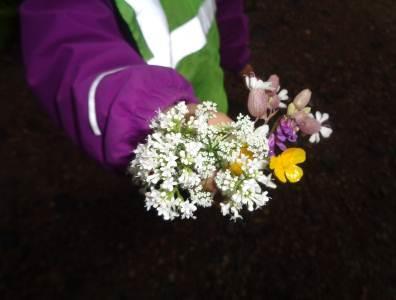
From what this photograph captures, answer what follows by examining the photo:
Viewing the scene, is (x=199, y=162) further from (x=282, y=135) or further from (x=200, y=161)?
(x=282, y=135)

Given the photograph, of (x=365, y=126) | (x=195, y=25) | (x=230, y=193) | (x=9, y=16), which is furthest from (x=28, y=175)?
(x=365, y=126)

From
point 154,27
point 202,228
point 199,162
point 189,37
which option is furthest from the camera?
point 202,228

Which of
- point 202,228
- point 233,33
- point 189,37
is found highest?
point 189,37

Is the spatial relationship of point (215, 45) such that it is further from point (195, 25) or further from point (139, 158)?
point (139, 158)

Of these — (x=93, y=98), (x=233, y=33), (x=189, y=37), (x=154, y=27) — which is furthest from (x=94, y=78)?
(x=233, y=33)

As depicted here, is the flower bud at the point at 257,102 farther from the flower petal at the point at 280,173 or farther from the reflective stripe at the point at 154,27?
the reflective stripe at the point at 154,27

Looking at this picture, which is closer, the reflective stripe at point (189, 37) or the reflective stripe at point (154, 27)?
the reflective stripe at point (154, 27)

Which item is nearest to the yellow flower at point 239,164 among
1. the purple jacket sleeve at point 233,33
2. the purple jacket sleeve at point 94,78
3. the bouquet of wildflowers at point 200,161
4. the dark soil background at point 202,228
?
the bouquet of wildflowers at point 200,161
